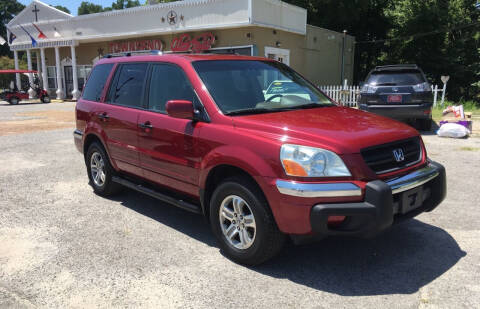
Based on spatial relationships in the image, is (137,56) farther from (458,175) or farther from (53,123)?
(53,123)

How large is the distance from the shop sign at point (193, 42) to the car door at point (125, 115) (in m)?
15.2

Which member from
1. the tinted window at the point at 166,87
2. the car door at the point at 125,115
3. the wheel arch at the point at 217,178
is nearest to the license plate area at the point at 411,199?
the wheel arch at the point at 217,178

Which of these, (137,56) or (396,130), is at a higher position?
(137,56)

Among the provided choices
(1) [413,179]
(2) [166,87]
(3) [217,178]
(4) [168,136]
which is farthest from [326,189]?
(2) [166,87]

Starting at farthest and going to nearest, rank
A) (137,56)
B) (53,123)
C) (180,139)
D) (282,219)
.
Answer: (53,123)
(137,56)
(180,139)
(282,219)

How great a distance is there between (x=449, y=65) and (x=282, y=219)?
25.5 meters

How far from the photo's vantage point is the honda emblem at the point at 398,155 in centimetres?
338

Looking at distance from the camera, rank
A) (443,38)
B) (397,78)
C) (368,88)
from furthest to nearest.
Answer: (443,38) → (368,88) → (397,78)

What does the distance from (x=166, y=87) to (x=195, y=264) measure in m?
1.93

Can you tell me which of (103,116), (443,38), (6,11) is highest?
(6,11)

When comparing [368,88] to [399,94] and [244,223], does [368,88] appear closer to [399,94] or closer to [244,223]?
[399,94]

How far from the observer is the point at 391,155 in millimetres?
3350

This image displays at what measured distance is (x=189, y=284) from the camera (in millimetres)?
3234

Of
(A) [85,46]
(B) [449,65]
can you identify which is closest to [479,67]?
(B) [449,65]
